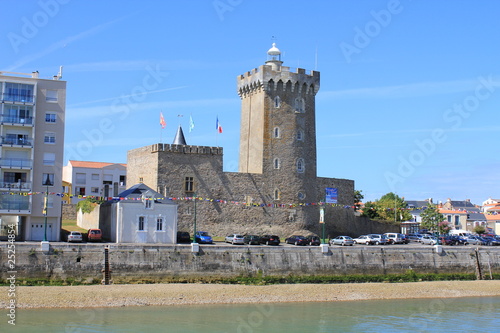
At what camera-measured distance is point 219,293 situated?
38.8 metres

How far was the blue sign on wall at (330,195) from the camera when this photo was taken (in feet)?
214

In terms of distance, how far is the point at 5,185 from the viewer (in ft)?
150

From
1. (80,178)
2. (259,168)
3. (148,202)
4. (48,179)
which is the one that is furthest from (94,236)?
(80,178)

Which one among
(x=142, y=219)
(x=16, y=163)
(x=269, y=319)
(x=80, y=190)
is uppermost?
(x=80, y=190)

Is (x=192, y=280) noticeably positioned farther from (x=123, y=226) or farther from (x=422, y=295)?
(x=422, y=295)

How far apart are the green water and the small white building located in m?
11.5

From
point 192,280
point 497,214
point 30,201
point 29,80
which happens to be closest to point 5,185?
point 30,201

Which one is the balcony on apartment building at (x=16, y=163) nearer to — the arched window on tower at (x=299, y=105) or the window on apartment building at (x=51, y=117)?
the window on apartment building at (x=51, y=117)

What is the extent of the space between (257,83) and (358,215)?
1976cm

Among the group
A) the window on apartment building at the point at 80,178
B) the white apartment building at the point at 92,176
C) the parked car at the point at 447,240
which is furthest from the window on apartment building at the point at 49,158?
the window on apartment building at the point at 80,178

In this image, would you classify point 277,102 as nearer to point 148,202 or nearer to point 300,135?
point 300,135

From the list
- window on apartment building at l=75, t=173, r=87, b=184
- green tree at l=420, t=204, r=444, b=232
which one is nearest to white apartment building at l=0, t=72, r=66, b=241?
window on apartment building at l=75, t=173, r=87, b=184

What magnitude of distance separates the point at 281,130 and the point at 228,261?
1973cm

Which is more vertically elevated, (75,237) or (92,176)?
(92,176)
